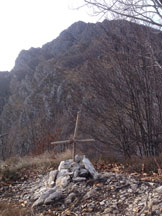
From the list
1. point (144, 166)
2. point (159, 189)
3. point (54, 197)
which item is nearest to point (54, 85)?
point (144, 166)

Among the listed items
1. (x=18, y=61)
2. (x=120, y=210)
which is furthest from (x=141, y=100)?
(x=18, y=61)

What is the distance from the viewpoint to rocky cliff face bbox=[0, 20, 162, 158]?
20.3 ft

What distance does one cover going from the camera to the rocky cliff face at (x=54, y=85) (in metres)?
6.19

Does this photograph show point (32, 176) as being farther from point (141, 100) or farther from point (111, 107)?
point (141, 100)

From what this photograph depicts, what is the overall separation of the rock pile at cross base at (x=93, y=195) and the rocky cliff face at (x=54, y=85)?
2.65 m

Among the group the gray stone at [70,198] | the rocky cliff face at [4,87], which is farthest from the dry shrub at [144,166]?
the rocky cliff face at [4,87]

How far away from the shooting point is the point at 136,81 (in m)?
5.71

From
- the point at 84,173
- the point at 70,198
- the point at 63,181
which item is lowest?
the point at 70,198

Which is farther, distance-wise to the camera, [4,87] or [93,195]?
[4,87]

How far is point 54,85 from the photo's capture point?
40.4m

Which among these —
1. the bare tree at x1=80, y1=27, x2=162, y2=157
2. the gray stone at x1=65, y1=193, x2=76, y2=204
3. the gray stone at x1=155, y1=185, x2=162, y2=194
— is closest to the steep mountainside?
the bare tree at x1=80, y1=27, x2=162, y2=157

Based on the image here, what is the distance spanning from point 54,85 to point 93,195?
37409 mm

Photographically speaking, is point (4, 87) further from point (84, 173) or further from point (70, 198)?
point (70, 198)

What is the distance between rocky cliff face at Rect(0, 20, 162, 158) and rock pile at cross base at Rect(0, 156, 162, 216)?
2.65m
